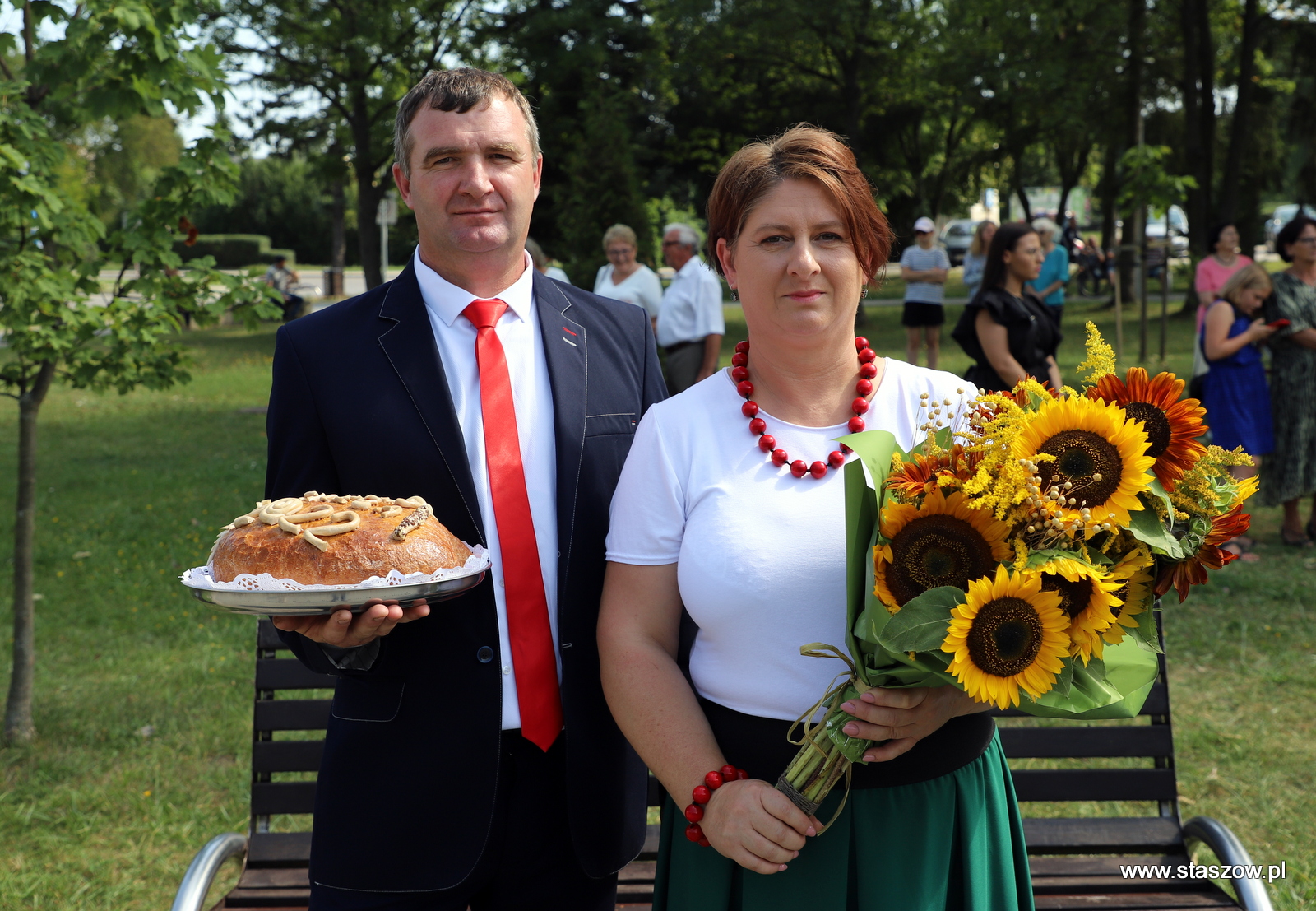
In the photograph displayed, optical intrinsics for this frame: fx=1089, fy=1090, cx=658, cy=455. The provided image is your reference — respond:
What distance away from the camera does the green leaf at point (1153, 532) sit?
168 cm

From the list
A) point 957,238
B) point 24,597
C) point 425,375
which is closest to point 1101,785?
point 425,375

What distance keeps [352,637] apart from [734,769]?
28.8 inches

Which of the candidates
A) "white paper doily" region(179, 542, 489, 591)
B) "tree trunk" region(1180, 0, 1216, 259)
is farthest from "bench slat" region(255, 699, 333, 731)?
"tree trunk" region(1180, 0, 1216, 259)

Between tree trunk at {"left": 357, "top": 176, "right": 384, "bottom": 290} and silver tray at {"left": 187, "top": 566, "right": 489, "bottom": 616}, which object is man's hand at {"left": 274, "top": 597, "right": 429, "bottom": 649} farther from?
tree trunk at {"left": 357, "top": 176, "right": 384, "bottom": 290}

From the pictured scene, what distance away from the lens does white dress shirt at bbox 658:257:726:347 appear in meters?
10.0

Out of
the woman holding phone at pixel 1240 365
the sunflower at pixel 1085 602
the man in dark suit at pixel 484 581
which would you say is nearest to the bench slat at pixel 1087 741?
the man in dark suit at pixel 484 581

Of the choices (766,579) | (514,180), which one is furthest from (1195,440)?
(514,180)

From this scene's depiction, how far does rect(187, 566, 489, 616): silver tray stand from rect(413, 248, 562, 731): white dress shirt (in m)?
0.32

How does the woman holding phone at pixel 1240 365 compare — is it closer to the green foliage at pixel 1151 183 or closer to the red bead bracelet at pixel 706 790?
the green foliage at pixel 1151 183

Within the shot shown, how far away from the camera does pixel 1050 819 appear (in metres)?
3.37

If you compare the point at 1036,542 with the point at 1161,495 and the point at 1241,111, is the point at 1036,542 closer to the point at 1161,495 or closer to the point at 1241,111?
the point at 1161,495

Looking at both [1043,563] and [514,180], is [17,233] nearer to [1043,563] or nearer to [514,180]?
[514,180]

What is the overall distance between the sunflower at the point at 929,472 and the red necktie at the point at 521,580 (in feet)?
2.66

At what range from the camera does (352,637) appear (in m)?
1.98
